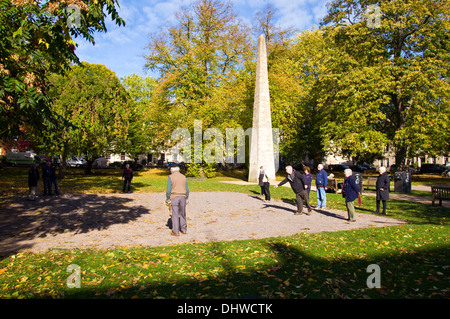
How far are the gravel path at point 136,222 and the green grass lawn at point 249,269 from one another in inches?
38.2

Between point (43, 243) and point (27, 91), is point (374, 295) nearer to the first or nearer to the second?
point (27, 91)

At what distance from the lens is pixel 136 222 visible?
10141mm

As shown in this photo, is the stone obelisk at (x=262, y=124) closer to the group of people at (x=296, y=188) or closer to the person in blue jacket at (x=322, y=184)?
the group of people at (x=296, y=188)

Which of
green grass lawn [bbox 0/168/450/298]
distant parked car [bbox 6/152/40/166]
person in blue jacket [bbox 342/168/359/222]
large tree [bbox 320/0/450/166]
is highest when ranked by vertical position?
large tree [bbox 320/0/450/166]

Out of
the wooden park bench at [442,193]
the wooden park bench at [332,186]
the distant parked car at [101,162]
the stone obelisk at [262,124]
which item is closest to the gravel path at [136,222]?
the wooden park bench at [442,193]

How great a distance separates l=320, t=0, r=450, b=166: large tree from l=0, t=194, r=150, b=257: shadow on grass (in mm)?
21525

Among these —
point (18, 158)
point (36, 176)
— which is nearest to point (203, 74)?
point (36, 176)

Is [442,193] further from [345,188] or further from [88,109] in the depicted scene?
[88,109]

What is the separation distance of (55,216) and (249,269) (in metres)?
8.43

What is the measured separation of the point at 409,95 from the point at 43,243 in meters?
29.4

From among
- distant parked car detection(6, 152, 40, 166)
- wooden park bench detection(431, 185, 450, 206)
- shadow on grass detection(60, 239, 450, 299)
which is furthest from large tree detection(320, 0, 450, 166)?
distant parked car detection(6, 152, 40, 166)

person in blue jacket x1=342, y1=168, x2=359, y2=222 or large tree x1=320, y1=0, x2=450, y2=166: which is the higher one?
large tree x1=320, y1=0, x2=450, y2=166

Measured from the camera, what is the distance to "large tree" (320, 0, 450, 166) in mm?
25359

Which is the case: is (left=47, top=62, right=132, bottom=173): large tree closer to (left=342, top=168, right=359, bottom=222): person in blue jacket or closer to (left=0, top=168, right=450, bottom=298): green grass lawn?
(left=0, top=168, right=450, bottom=298): green grass lawn
